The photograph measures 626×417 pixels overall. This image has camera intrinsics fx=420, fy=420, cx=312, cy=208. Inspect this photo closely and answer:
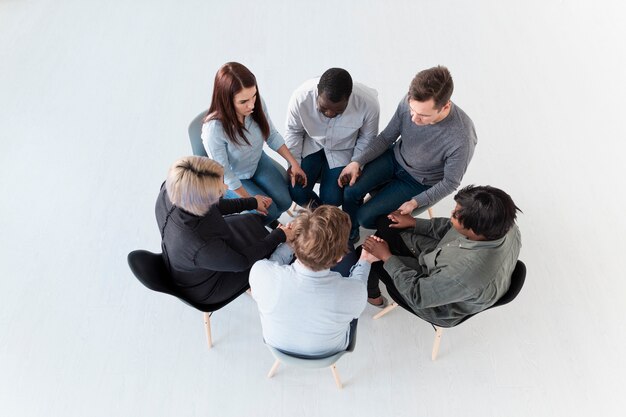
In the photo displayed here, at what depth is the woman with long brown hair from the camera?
2004 millimetres

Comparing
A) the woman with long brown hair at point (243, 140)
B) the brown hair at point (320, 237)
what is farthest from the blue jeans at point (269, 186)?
the brown hair at point (320, 237)

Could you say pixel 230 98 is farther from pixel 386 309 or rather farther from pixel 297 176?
pixel 386 309

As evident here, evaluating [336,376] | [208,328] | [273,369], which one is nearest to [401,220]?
[336,376]

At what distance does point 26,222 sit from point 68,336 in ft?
2.97

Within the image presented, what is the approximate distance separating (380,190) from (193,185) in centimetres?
121

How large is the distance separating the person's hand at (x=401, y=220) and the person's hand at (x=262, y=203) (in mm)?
689

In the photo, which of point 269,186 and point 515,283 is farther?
point 269,186

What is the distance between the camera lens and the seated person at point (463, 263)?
1562 mm

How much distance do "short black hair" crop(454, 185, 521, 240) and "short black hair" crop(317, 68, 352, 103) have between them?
776 millimetres

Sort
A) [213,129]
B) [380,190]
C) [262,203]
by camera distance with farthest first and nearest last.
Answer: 1. [380,190]
2. [262,203]
3. [213,129]

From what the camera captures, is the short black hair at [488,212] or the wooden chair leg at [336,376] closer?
the short black hair at [488,212]

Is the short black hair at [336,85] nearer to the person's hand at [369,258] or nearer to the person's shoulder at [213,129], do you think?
the person's shoulder at [213,129]

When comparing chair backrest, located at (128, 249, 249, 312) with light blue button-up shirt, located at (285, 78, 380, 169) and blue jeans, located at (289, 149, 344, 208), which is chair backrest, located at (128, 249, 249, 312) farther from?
light blue button-up shirt, located at (285, 78, 380, 169)

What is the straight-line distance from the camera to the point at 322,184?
261 centimetres
